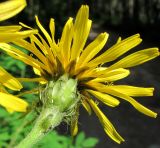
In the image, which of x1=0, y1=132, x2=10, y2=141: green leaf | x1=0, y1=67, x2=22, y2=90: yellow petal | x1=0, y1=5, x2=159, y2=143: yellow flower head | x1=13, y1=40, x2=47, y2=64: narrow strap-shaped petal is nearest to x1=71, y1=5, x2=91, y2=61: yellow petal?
x1=0, y1=5, x2=159, y2=143: yellow flower head

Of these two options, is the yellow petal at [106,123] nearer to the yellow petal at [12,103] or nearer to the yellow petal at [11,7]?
the yellow petal at [12,103]

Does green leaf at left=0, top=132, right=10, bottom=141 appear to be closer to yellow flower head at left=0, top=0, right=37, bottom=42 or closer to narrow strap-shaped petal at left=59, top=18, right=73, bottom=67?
narrow strap-shaped petal at left=59, top=18, right=73, bottom=67

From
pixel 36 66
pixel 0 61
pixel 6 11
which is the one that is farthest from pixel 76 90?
pixel 0 61

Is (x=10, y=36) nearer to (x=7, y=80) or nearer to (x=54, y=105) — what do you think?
(x=7, y=80)

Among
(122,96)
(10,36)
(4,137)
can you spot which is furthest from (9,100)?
(4,137)

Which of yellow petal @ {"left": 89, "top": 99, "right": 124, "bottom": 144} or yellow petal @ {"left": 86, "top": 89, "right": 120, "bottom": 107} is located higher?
yellow petal @ {"left": 86, "top": 89, "right": 120, "bottom": 107}

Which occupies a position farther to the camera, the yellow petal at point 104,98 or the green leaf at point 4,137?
the green leaf at point 4,137

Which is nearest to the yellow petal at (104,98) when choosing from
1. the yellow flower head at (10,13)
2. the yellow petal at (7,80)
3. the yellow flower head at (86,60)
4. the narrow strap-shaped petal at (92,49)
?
the yellow flower head at (86,60)

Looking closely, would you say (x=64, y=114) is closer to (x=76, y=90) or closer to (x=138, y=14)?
(x=76, y=90)
